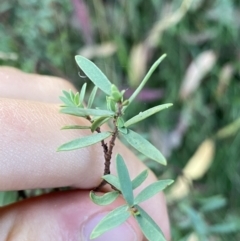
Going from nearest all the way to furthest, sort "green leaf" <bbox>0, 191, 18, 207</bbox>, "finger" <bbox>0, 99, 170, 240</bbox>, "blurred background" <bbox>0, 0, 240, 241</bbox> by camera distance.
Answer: "finger" <bbox>0, 99, 170, 240</bbox> < "green leaf" <bbox>0, 191, 18, 207</bbox> < "blurred background" <bbox>0, 0, 240, 241</bbox>

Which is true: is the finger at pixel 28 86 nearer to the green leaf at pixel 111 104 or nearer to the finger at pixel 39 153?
the finger at pixel 39 153

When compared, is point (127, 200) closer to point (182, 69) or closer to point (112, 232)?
point (112, 232)

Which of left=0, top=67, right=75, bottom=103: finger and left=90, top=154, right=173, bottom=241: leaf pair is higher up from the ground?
left=0, top=67, right=75, bottom=103: finger

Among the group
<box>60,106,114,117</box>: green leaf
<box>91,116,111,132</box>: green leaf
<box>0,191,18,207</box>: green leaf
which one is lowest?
<box>0,191,18,207</box>: green leaf

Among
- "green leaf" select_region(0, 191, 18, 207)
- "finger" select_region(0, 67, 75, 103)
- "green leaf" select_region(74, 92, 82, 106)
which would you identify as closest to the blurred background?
"finger" select_region(0, 67, 75, 103)

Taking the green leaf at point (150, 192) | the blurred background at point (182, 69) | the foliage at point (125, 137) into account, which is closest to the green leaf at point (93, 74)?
the foliage at point (125, 137)

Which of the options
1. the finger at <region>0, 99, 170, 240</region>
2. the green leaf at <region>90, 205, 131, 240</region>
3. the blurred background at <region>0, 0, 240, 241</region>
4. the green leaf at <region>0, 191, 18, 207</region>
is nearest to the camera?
the green leaf at <region>90, 205, 131, 240</region>

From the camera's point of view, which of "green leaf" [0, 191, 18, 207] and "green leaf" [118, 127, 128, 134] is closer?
"green leaf" [118, 127, 128, 134]

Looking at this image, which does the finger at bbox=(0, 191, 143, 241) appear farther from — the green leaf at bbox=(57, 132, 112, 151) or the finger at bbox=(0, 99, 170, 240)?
the green leaf at bbox=(57, 132, 112, 151)
